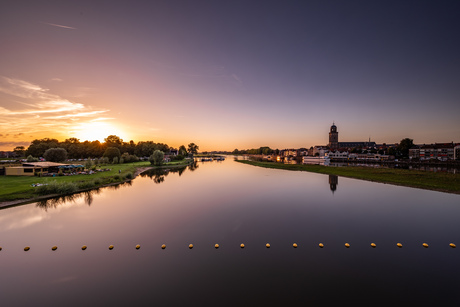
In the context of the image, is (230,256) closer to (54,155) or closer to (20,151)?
(54,155)

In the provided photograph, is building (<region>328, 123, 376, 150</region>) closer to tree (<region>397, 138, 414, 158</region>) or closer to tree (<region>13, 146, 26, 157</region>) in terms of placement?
tree (<region>397, 138, 414, 158</region>)

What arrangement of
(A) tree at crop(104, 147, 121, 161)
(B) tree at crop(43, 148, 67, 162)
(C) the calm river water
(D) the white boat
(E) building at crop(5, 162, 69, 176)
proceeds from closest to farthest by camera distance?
(C) the calm river water → (E) building at crop(5, 162, 69, 176) → (B) tree at crop(43, 148, 67, 162) → (A) tree at crop(104, 147, 121, 161) → (D) the white boat

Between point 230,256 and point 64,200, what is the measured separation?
994 inches

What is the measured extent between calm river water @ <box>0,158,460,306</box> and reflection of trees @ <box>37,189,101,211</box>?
29.0 inches

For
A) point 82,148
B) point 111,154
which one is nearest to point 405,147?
point 111,154

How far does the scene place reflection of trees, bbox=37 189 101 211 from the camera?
71.4 ft

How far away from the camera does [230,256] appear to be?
462 inches

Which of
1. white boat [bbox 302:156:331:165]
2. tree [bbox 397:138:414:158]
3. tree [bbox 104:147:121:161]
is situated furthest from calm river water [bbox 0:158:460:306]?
tree [bbox 397:138:414:158]

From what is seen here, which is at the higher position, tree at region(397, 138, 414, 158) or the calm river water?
tree at region(397, 138, 414, 158)

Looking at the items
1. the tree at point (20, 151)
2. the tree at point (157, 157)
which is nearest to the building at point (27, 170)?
the tree at point (157, 157)

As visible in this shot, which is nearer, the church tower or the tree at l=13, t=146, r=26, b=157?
the tree at l=13, t=146, r=26, b=157

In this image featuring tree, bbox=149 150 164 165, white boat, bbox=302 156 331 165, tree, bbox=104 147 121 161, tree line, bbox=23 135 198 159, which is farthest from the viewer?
white boat, bbox=302 156 331 165

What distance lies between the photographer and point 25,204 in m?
21.5

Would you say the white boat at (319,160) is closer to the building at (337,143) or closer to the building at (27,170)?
the building at (27,170)
